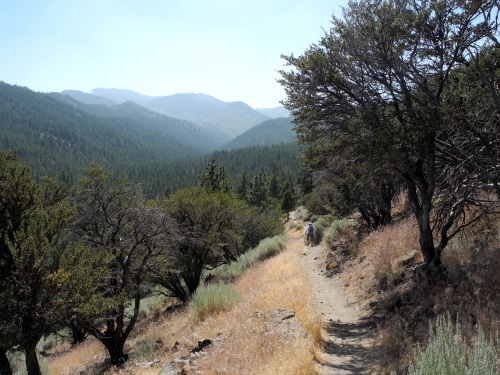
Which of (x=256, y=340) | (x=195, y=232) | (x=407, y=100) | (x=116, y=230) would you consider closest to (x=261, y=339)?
(x=256, y=340)

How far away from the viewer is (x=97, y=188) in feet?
45.2

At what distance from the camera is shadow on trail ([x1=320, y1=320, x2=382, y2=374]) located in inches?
234

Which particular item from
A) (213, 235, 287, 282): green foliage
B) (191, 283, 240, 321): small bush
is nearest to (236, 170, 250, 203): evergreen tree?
(213, 235, 287, 282): green foliage

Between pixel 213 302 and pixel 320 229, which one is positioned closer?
pixel 213 302

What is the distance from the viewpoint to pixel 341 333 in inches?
315

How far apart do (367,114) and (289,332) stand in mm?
4946

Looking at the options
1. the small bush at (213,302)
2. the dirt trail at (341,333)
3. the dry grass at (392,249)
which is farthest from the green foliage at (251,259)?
the small bush at (213,302)

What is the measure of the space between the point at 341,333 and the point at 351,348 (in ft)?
3.46

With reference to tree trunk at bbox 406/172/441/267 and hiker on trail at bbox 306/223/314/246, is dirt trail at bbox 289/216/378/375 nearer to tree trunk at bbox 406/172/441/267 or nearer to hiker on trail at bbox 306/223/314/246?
tree trunk at bbox 406/172/441/267

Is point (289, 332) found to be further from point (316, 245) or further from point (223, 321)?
point (316, 245)

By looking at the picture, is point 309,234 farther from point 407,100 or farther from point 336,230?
point 407,100

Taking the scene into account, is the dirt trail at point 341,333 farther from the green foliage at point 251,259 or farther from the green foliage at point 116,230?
the green foliage at point 116,230

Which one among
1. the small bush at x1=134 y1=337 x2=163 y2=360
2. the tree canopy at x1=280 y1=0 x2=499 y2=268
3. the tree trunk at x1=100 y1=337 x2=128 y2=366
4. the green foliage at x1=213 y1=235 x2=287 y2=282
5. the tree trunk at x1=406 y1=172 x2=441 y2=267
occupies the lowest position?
the tree trunk at x1=100 y1=337 x2=128 y2=366

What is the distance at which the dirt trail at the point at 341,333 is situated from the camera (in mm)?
6035
